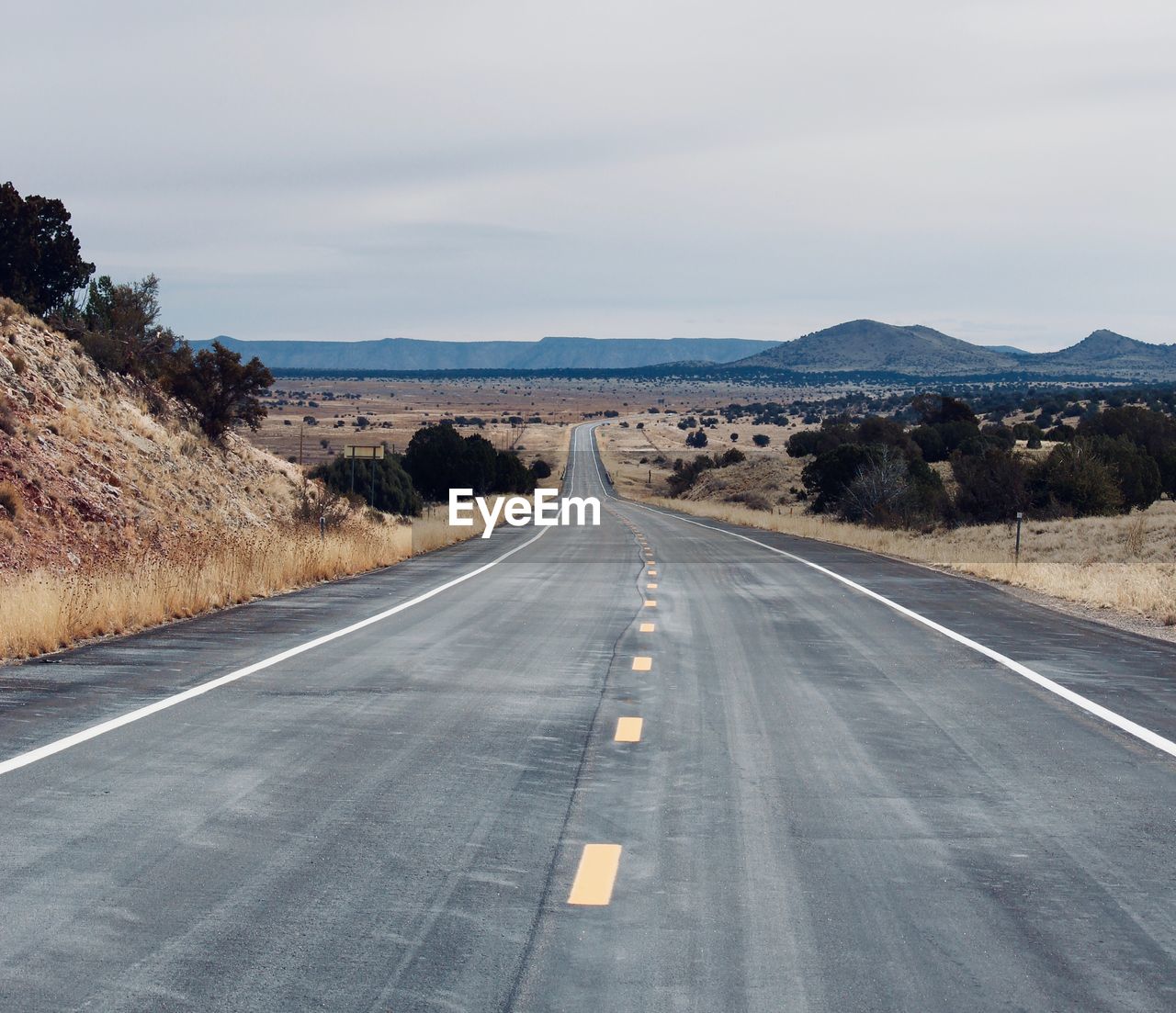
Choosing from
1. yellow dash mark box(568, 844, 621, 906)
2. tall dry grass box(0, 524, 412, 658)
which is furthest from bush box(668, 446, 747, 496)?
yellow dash mark box(568, 844, 621, 906)

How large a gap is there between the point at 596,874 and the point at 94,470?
22872mm

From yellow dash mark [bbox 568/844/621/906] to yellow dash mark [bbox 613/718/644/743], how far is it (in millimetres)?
2527

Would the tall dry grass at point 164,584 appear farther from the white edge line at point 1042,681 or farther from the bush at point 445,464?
the bush at point 445,464

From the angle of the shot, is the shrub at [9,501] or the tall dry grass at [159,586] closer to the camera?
the tall dry grass at [159,586]

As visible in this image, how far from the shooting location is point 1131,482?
173 feet

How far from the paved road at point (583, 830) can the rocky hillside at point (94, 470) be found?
10.2 metres

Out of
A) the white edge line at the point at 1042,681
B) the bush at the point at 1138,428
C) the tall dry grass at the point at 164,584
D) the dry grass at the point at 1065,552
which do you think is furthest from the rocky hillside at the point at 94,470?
the bush at the point at 1138,428

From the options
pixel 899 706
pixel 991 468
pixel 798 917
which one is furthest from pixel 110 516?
pixel 991 468

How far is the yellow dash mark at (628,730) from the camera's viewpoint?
28.8ft

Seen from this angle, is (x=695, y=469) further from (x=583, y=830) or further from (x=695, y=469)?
(x=583, y=830)

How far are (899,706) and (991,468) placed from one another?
44.3m

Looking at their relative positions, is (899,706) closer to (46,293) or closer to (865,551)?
(865,551)

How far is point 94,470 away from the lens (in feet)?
86.2

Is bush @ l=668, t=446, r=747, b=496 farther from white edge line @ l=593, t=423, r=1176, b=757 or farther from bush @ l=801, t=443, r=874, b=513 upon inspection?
white edge line @ l=593, t=423, r=1176, b=757
